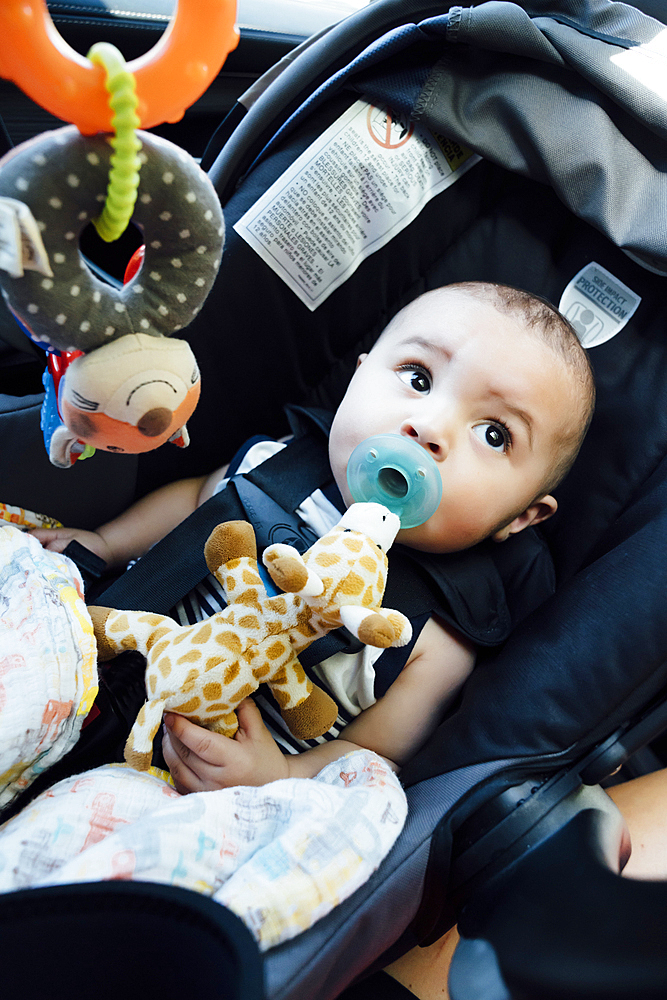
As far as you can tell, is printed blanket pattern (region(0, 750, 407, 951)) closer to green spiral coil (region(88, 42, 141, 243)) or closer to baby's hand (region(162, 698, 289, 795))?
baby's hand (region(162, 698, 289, 795))

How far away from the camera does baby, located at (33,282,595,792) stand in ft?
2.64

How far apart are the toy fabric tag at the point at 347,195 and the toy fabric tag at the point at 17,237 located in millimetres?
598

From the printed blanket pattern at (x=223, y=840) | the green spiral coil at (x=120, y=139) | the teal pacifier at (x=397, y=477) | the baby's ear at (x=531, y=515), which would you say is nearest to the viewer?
the green spiral coil at (x=120, y=139)

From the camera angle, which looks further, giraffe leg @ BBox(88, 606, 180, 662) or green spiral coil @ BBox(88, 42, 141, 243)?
giraffe leg @ BBox(88, 606, 180, 662)

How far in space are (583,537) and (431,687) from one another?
12.1 inches

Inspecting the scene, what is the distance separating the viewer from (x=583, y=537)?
3.22ft

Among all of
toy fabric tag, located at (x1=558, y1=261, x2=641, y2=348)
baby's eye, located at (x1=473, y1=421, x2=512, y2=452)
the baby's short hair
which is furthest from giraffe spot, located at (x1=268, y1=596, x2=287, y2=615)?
toy fabric tag, located at (x1=558, y1=261, x2=641, y2=348)

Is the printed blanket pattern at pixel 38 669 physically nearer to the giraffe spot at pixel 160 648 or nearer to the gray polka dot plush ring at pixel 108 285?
the giraffe spot at pixel 160 648

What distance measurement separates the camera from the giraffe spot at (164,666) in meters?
0.67

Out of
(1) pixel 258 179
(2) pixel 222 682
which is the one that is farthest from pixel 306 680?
(1) pixel 258 179

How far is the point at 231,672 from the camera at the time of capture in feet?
2.25

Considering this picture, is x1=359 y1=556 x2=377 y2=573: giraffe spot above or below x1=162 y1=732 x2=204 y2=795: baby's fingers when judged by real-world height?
above

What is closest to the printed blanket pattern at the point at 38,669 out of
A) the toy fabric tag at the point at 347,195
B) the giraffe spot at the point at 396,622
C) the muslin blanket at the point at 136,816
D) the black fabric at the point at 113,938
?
the muslin blanket at the point at 136,816

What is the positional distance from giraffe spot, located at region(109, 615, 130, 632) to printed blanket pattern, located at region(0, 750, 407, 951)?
0.14 metres
